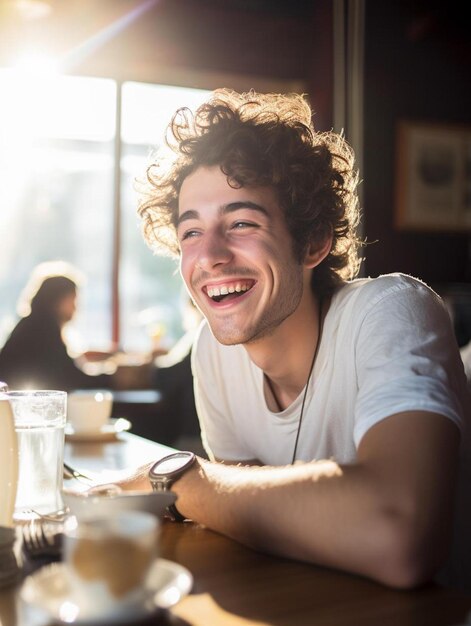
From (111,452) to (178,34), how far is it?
18.6 feet

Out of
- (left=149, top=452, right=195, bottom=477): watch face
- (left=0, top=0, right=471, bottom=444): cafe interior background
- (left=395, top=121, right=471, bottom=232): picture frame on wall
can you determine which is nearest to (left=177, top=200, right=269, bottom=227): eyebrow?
(left=149, top=452, right=195, bottom=477): watch face

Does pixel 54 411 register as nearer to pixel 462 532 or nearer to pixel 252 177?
pixel 252 177

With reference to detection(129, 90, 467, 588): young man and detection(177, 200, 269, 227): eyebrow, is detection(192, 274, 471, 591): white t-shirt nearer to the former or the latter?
detection(129, 90, 467, 588): young man

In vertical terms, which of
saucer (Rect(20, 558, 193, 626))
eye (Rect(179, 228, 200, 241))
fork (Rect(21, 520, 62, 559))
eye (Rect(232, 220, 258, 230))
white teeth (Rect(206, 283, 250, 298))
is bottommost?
fork (Rect(21, 520, 62, 559))

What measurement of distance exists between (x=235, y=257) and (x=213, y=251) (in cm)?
5

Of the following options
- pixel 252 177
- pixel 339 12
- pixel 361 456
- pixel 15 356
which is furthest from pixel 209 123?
pixel 339 12

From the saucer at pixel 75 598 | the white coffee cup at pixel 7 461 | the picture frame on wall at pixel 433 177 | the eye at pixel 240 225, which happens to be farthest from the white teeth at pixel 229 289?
the picture frame on wall at pixel 433 177

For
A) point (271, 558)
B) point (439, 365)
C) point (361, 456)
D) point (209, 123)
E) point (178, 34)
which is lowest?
point (271, 558)

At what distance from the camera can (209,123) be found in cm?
176

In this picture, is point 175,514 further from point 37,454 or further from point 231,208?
point 231,208

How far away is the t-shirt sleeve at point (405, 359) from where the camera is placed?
117 centimetres

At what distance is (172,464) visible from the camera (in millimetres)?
1289

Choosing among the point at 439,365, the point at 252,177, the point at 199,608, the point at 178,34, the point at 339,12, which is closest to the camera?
the point at 199,608

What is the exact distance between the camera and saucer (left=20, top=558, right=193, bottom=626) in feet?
2.38
